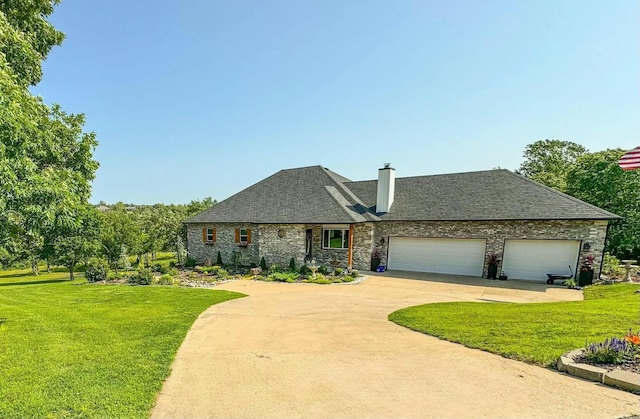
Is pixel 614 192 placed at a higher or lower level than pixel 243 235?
higher

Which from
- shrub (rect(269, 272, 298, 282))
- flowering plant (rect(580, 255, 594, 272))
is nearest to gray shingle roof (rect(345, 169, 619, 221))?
flowering plant (rect(580, 255, 594, 272))

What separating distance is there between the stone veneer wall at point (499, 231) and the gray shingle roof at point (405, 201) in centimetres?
39

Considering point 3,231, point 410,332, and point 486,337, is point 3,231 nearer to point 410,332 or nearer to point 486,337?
point 410,332

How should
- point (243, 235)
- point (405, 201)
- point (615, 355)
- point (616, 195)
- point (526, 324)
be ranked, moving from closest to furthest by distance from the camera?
point (615, 355) → point (526, 324) → point (405, 201) → point (243, 235) → point (616, 195)

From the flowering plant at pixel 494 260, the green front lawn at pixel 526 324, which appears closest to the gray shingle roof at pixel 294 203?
the flowering plant at pixel 494 260

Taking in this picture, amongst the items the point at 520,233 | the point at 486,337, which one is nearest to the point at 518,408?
the point at 486,337

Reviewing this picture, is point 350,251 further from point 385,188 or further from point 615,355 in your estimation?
point 615,355

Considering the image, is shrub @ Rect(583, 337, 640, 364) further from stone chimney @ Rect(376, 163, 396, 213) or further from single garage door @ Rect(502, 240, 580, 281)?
stone chimney @ Rect(376, 163, 396, 213)

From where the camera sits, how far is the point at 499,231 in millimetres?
14562

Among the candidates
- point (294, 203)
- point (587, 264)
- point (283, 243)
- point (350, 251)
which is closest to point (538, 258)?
point (587, 264)

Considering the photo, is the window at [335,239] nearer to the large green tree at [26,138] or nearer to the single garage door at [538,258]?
the single garage door at [538,258]

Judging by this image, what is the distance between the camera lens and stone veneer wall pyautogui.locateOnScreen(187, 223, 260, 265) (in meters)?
18.9

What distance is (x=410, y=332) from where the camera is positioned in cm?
656

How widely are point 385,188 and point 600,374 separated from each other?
14344 mm
